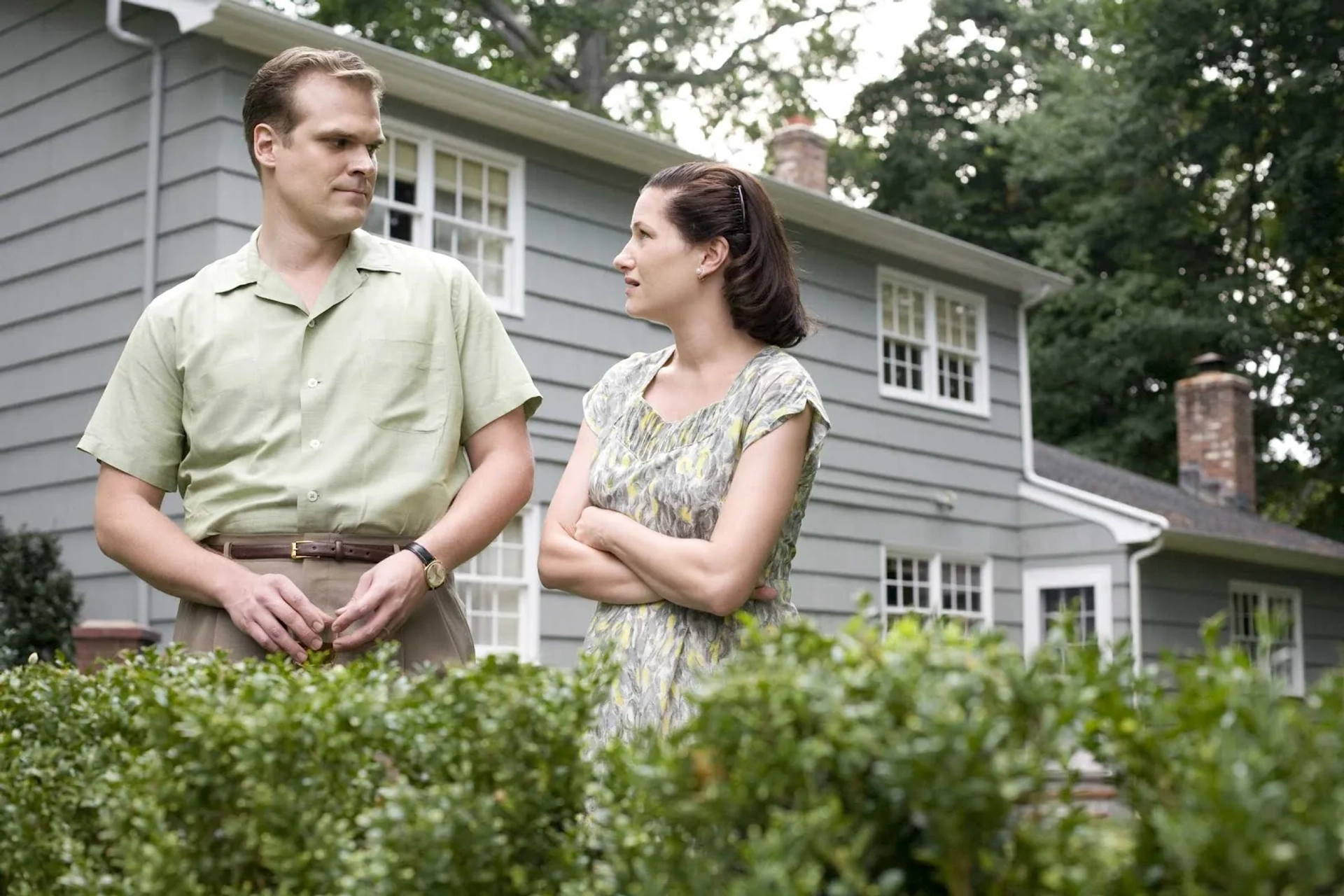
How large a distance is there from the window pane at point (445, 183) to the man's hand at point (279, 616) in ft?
25.3

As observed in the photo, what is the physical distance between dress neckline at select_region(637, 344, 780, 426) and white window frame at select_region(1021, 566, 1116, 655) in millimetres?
12003

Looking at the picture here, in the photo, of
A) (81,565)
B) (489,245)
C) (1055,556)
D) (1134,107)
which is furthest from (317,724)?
(1134,107)

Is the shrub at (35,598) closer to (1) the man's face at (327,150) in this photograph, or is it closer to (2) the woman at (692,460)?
(1) the man's face at (327,150)

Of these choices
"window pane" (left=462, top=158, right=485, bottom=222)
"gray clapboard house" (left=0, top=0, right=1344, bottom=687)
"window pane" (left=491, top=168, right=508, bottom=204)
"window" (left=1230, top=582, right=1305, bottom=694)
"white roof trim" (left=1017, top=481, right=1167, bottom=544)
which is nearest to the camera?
"gray clapboard house" (left=0, top=0, right=1344, bottom=687)

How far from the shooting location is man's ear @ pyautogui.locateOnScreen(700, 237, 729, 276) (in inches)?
120

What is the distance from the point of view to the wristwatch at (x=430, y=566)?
2.93 metres

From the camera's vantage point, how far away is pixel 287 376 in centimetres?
309

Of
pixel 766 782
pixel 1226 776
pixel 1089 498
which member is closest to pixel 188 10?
pixel 766 782

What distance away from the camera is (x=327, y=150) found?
308cm

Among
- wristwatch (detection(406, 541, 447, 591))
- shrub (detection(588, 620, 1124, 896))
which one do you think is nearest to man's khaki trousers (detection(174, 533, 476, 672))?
wristwatch (detection(406, 541, 447, 591))

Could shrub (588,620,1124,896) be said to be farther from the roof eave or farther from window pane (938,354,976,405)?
the roof eave

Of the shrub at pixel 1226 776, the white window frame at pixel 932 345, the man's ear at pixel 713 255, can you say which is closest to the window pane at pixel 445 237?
the white window frame at pixel 932 345

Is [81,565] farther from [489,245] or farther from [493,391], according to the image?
[493,391]

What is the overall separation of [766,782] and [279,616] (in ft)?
5.15
